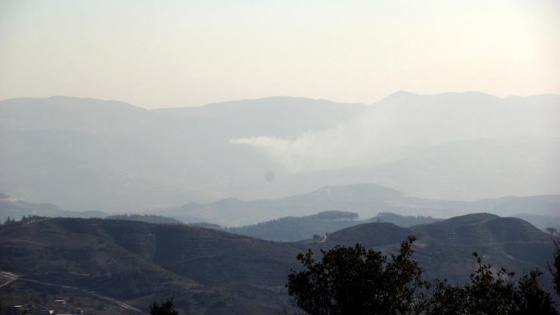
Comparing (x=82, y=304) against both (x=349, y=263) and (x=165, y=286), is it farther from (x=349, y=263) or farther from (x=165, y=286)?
(x=349, y=263)

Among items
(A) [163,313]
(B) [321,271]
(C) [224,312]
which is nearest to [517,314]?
(B) [321,271]

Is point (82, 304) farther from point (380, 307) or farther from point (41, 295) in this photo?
point (380, 307)

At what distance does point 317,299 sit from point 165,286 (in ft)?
459

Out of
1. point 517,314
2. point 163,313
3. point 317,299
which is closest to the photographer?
point 517,314

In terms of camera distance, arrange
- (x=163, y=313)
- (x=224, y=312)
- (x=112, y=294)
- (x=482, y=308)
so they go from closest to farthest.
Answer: (x=482, y=308), (x=163, y=313), (x=224, y=312), (x=112, y=294)

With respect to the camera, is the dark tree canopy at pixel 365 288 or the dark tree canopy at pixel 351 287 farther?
the dark tree canopy at pixel 351 287

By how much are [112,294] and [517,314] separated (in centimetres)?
15191

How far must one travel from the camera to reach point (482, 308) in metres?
55.0

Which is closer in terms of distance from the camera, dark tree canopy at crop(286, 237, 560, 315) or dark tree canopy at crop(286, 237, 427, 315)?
dark tree canopy at crop(286, 237, 560, 315)

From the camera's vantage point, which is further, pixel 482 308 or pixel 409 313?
pixel 409 313

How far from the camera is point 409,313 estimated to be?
59.8 m

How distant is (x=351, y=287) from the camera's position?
193 feet

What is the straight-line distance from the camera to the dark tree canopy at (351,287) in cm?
5838

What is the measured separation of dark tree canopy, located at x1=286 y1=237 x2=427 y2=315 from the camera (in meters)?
58.4
